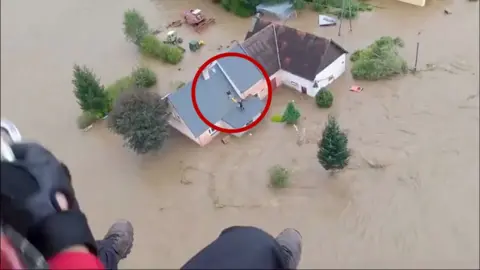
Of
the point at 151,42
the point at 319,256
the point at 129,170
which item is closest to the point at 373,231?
the point at 319,256

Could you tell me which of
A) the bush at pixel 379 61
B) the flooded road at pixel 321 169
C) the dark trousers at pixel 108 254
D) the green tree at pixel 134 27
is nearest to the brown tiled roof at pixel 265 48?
the flooded road at pixel 321 169

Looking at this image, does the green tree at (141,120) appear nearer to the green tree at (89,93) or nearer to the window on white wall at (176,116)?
the window on white wall at (176,116)

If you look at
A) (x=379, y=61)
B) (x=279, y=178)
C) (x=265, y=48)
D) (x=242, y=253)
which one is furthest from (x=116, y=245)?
(x=379, y=61)

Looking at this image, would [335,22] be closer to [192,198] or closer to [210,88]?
[210,88]

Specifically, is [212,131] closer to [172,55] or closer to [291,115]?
[291,115]

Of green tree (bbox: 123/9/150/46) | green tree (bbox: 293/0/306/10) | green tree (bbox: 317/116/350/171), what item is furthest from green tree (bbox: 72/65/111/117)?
green tree (bbox: 293/0/306/10)

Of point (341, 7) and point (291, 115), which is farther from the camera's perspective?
point (341, 7)

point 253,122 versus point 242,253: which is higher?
point 242,253
